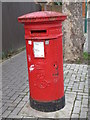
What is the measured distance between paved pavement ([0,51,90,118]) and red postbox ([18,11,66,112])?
0.65ft

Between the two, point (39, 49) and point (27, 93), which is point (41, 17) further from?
point (27, 93)

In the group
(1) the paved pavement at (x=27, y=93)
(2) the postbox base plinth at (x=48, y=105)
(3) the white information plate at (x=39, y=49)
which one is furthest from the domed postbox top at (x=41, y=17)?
(1) the paved pavement at (x=27, y=93)

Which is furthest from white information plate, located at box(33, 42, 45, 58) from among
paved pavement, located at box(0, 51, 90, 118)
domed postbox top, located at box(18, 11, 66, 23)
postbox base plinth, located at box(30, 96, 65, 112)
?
paved pavement, located at box(0, 51, 90, 118)

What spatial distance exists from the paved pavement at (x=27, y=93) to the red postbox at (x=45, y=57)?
0.20 meters

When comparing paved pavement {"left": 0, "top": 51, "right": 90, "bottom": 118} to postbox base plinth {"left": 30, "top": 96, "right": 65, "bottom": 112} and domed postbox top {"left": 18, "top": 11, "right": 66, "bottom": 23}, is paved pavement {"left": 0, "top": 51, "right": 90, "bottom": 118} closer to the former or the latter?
postbox base plinth {"left": 30, "top": 96, "right": 65, "bottom": 112}

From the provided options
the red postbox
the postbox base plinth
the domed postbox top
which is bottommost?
the postbox base plinth

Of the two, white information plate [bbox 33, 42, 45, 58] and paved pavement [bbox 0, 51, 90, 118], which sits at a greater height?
white information plate [bbox 33, 42, 45, 58]

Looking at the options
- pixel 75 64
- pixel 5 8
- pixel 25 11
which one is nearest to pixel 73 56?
pixel 75 64

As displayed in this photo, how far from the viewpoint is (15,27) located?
9.13 metres

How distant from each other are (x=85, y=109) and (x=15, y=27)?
20.2ft

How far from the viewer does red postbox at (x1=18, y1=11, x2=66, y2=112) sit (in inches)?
132

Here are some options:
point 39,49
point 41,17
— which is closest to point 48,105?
point 39,49

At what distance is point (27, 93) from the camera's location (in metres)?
4.59

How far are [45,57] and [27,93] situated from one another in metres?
1.40
